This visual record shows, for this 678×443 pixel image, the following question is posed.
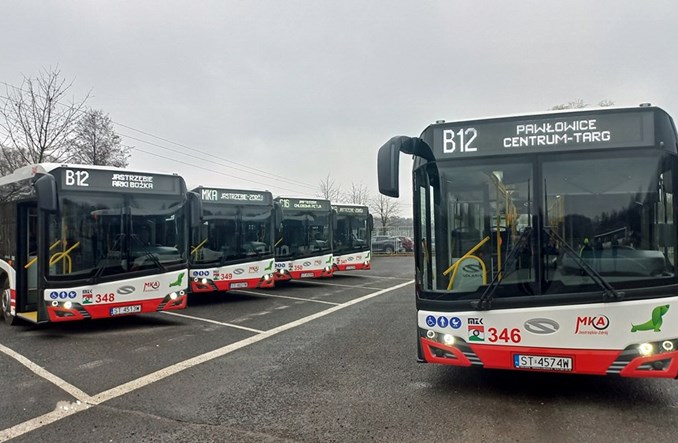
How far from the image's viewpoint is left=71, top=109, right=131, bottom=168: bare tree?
29094 millimetres

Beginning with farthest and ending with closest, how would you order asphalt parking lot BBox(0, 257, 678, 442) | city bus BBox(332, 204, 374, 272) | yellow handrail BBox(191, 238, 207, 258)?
city bus BBox(332, 204, 374, 272)
yellow handrail BBox(191, 238, 207, 258)
asphalt parking lot BBox(0, 257, 678, 442)

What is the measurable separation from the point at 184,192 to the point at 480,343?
23.2 ft

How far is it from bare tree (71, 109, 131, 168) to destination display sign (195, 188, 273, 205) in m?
19.2

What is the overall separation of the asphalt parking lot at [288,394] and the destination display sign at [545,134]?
2.57 meters

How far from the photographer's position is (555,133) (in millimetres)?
4809

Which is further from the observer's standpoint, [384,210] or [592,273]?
[384,210]

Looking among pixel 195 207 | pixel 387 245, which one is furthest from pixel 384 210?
pixel 195 207

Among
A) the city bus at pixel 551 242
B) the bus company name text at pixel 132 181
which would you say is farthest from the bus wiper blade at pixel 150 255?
the city bus at pixel 551 242

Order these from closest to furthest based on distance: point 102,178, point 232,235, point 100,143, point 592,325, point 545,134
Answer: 1. point 592,325
2. point 545,134
3. point 102,178
4. point 232,235
5. point 100,143

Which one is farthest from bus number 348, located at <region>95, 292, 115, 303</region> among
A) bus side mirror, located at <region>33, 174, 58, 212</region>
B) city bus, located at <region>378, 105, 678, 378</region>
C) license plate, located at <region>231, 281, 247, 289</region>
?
city bus, located at <region>378, 105, 678, 378</region>

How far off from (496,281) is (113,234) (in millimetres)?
6839

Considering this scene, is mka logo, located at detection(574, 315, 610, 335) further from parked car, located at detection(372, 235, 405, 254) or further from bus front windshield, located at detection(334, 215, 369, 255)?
parked car, located at detection(372, 235, 405, 254)

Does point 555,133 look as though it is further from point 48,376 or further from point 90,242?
point 90,242

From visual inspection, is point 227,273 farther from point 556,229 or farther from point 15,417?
point 556,229
